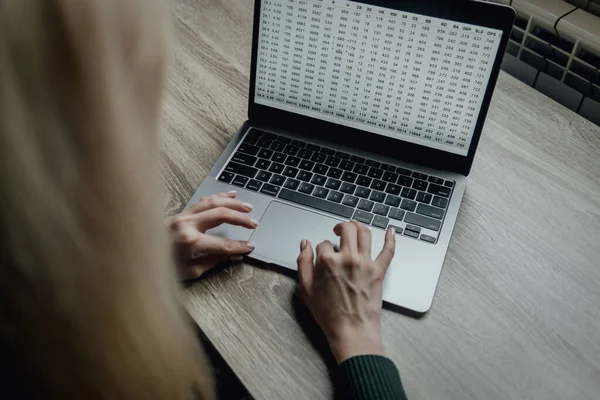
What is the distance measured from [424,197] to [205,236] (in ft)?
0.99

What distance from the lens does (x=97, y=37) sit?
405 mm

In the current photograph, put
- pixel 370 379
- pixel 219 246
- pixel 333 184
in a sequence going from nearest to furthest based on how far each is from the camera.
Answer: pixel 370 379
pixel 219 246
pixel 333 184

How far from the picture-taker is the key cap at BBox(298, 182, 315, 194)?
82 centimetres

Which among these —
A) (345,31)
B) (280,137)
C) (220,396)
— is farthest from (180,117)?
(220,396)

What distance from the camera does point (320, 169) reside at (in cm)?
85

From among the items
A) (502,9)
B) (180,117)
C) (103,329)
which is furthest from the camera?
(180,117)

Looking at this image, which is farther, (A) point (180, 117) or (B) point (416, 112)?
(A) point (180, 117)

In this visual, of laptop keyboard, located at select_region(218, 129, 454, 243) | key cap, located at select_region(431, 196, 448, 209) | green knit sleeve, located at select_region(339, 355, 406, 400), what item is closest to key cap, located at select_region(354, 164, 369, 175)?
laptop keyboard, located at select_region(218, 129, 454, 243)

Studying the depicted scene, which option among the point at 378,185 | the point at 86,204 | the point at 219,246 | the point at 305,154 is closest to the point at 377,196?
the point at 378,185

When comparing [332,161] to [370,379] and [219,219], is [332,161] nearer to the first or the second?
[219,219]

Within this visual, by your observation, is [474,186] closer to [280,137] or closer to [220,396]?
[280,137]

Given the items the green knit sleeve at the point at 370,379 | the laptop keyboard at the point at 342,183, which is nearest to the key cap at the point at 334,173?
the laptop keyboard at the point at 342,183

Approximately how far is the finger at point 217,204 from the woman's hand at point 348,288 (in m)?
0.10

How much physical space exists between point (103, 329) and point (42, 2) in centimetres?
27
